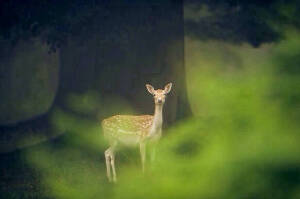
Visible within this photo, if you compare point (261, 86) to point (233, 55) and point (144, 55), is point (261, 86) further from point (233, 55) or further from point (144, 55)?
point (233, 55)

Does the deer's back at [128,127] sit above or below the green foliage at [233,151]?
below

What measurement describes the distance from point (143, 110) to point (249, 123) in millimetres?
9156

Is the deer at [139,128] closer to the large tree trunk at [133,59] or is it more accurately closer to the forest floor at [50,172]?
the forest floor at [50,172]

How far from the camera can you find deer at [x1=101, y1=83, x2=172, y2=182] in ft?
24.1

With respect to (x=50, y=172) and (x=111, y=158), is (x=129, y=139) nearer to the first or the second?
(x=111, y=158)

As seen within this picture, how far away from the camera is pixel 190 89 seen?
11.2m

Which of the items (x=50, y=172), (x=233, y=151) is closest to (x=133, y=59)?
(x=50, y=172)

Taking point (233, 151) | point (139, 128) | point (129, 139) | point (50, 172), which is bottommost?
point (50, 172)

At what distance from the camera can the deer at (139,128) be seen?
289 inches

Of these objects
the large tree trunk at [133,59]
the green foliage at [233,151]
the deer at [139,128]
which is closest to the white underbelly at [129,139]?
the deer at [139,128]

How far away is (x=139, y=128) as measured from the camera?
764 cm

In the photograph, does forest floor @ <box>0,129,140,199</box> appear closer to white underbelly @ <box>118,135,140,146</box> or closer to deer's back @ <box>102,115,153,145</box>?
white underbelly @ <box>118,135,140,146</box>

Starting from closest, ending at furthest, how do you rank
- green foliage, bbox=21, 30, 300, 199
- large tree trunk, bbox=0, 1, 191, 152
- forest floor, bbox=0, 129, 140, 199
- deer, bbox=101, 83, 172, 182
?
green foliage, bbox=21, 30, 300, 199 → deer, bbox=101, 83, 172, 182 → forest floor, bbox=0, 129, 140, 199 → large tree trunk, bbox=0, 1, 191, 152

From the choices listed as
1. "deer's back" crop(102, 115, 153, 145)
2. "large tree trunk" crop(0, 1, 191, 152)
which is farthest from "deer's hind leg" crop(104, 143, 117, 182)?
"large tree trunk" crop(0, 1, 191, 152)
